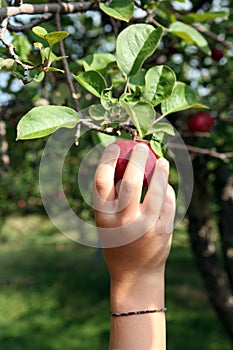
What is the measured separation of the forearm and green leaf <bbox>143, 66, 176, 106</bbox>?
11.9 inches

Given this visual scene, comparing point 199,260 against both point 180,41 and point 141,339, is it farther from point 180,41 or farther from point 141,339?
point 141,339

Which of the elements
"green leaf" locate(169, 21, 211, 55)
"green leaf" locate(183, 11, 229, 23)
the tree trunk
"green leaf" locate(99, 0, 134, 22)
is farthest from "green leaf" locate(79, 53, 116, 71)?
the tree trunk

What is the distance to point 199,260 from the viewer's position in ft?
8.11

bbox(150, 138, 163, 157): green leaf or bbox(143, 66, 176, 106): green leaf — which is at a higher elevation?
bbox(143, 66, 176, 106): green leaf

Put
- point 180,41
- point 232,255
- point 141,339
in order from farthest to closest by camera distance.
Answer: point 232,255 → point 180,41 → point 141,339

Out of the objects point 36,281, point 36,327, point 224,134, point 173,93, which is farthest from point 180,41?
point 36,281

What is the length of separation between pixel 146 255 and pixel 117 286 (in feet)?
0.24

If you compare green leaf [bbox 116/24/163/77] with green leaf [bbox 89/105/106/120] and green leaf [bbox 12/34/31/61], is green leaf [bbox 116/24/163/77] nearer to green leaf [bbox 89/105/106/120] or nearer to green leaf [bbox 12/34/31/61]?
green leaf [bbox 89/105/106/120]

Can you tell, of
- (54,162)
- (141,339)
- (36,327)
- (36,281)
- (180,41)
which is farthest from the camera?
(36,281)

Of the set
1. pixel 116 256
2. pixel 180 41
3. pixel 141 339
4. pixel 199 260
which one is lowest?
pixel 199 260

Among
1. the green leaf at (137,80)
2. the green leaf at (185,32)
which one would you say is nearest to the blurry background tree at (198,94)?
the green leaf at (185,32)

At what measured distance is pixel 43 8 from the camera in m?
1.03

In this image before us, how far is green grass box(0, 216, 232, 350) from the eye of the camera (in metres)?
4.66

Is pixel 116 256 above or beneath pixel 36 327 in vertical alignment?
above
